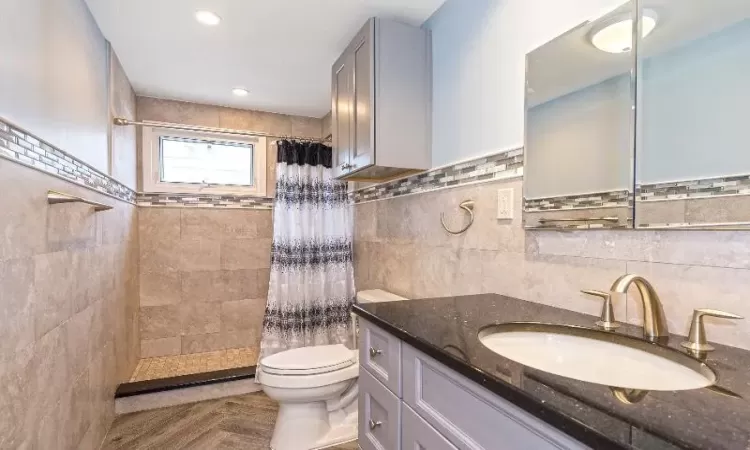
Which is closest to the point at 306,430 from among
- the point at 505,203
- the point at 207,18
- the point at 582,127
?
the point at 505,203

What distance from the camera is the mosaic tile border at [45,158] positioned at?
3.44 ft

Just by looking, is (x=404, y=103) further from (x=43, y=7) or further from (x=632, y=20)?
(x=43, y=7)

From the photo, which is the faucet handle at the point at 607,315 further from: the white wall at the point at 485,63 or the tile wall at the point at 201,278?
the tile wall at the point at 201,278

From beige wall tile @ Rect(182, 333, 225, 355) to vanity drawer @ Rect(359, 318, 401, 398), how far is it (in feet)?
7.49

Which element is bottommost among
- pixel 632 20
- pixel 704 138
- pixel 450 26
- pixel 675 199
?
pixel 675 199

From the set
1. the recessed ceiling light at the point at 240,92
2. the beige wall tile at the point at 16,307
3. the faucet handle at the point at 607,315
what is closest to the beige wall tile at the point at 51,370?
the beige wall tile at the point at 16,307

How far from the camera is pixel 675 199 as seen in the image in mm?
938

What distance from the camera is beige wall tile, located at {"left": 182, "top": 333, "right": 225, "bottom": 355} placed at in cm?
307

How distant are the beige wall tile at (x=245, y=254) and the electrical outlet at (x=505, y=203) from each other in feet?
7.65

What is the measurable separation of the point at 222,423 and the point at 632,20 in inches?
104

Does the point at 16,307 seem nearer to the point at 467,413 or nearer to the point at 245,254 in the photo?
the point at 467,413

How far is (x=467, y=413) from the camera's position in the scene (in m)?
0.81

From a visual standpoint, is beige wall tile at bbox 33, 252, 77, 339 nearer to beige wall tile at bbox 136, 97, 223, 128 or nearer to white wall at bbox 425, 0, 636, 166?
white wall at bbox 425, 0, 636, 166

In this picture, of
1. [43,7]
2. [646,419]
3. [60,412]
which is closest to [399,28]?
[43,7]
